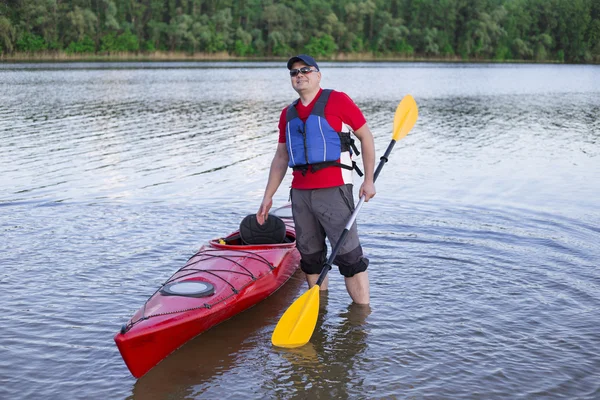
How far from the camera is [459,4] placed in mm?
88750

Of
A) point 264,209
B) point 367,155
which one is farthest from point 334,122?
point 264,209

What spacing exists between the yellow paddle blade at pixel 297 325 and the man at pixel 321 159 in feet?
1.43

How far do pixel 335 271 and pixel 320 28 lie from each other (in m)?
80.6

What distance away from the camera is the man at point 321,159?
4.90 m

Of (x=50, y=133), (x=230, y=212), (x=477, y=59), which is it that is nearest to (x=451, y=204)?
(x=230, y=212)

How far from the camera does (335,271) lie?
21.9 feet

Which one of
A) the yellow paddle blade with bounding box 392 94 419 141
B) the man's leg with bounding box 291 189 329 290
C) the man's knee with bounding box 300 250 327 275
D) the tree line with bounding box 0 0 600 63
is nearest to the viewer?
the man's leg with bounding box 291 189 329 290

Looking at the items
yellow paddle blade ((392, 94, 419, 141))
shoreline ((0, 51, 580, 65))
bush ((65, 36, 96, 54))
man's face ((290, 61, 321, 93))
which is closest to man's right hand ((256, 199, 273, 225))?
man's face ((290, 61, 321, 93))

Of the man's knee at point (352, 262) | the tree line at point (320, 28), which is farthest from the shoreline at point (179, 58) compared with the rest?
the man's knee at point (352, 262)

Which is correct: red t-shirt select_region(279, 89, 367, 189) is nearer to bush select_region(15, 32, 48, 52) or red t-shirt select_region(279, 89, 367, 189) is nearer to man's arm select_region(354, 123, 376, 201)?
man's arm select_region(354, 123, 376, 201)

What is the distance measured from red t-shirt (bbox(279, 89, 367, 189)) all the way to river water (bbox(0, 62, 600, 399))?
1.13 meters

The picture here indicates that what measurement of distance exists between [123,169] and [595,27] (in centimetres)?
8442

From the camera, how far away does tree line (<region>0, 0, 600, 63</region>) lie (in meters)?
69.2

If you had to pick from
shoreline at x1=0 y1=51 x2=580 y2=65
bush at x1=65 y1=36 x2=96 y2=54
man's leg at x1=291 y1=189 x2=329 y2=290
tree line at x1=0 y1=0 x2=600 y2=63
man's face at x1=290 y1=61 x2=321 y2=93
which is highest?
tree line at x1=0 y1=0 x2=600 y2=63
